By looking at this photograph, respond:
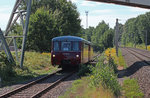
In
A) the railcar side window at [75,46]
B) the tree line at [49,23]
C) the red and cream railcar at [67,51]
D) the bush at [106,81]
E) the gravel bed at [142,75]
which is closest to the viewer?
the bush at [106,81]

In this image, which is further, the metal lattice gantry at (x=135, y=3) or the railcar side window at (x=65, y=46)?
the metal lattice gantry at (x=135, y=3)

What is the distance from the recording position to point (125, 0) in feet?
76.9

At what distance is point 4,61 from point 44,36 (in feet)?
64.7

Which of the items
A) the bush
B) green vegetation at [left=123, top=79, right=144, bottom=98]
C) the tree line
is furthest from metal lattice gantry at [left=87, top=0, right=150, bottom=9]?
the bush

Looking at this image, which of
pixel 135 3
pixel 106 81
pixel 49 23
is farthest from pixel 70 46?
pixel 49 23

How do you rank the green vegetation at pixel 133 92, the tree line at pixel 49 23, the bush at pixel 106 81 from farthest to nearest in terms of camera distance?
the tree line at pixel 49 23
the bush at pixel 106 81
the green vegetation at pixel 133 92

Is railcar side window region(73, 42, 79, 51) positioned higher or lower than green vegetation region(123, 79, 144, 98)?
higher

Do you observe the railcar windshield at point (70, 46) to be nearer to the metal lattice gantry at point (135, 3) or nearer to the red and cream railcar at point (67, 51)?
the red and cream railcar at point (67, 51)

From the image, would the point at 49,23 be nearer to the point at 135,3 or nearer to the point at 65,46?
the point at 135,3

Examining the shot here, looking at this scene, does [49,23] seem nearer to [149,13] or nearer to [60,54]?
[60,54]

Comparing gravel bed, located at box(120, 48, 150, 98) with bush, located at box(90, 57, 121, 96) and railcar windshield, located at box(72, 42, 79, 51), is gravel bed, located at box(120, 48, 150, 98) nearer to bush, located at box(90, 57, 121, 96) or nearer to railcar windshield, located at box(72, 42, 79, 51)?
bush, located at box(90, 57, 121, 96)

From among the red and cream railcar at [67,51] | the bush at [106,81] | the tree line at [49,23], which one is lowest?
the bush at [106,81]

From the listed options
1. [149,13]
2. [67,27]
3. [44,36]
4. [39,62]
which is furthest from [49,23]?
[149,13]

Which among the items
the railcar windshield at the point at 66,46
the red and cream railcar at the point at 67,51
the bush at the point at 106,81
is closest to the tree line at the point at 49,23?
the railcar windshield at the point at 66,46
